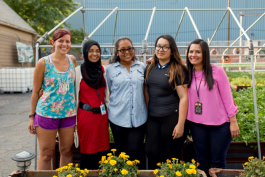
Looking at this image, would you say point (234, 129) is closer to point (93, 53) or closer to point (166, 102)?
point (166, 102)

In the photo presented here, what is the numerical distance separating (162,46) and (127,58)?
15.7 inches

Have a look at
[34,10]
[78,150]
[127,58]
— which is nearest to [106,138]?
[78,150]

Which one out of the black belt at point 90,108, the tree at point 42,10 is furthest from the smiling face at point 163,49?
the tree at point 42,10

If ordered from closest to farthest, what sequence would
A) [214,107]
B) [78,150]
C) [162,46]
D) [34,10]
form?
1. [214,107]
2. [162,46]
3. [78,150]
4. [34,10]

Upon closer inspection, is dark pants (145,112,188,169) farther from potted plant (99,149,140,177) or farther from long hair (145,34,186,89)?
potted plant (99,149,140,177)

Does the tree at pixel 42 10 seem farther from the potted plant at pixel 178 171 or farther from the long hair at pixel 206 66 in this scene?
the potted plant at pixel 178 171

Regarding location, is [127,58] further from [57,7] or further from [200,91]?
[57,7]

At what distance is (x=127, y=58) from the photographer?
2633 millimetres

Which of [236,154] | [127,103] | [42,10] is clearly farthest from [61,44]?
[42,10]

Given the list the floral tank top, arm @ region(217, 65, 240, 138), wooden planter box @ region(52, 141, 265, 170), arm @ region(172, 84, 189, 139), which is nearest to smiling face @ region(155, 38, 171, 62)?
arm @ region(172, 84, 189, 139)

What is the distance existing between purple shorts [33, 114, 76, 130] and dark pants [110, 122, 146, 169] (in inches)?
18.7

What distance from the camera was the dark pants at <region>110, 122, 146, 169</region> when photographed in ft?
8.59

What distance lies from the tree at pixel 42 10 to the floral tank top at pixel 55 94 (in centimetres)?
1807

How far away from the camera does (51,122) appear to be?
2.45m
